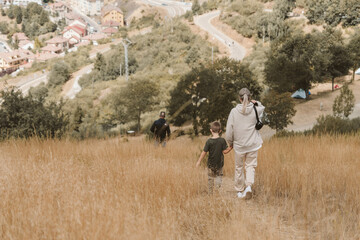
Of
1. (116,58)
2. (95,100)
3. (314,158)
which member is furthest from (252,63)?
(314,158)

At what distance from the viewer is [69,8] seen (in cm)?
17900

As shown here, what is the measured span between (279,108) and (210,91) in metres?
9.12

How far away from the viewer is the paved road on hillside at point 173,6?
406ft

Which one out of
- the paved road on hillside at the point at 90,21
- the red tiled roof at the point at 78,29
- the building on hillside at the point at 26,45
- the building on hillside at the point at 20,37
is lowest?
the building on hillside at the point at 26,45

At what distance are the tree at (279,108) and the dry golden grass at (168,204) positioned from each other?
13.8 metres

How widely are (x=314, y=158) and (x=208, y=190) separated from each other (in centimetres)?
259

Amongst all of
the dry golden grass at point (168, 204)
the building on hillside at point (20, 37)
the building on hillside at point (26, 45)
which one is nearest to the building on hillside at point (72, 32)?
the building on hillside at point (26, 45)

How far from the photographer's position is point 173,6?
5399 inches

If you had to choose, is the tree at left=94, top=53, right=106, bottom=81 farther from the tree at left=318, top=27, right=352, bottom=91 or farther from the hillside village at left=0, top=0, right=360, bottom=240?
the tree at left=318, top=27, right=352, bottom=91

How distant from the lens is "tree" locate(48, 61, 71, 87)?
73625mm

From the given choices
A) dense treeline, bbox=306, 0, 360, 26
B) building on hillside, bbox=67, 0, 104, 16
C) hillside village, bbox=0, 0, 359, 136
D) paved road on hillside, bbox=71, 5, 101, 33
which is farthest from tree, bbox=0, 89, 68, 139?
building on hillside, bbox=67, 0, 104, 16

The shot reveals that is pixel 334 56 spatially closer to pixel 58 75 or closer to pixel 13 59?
pixel 58 75

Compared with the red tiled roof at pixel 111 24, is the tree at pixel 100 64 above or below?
below

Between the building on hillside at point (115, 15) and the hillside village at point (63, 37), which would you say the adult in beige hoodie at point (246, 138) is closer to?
the hillside village at point (63, 37)
